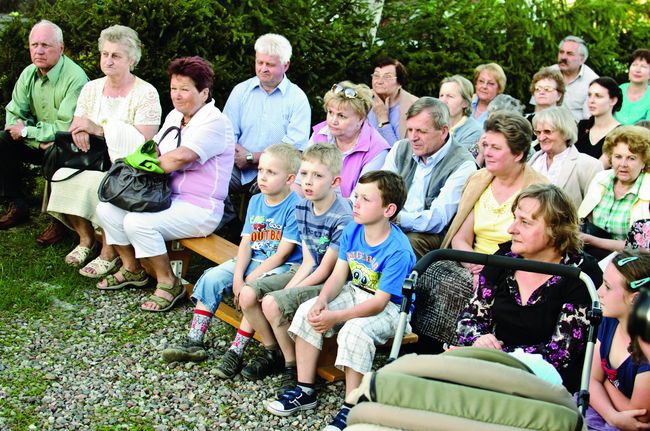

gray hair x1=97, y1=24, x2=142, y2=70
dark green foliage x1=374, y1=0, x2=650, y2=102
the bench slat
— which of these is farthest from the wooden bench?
dark green foliage x1=374, y1=0, x2=650, y2=102

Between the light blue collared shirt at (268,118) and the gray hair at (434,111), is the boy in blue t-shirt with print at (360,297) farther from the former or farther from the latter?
the light blue collared shirt at (268,118)

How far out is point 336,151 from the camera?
5.70 meters

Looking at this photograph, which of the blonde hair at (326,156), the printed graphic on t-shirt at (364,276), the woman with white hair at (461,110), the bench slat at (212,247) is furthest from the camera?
A: the woman with white hair at (461,110)

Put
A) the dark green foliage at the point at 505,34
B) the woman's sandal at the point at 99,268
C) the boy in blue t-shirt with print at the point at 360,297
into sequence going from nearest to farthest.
Result: the boy in blue t-shirt with print at the point at 360,297 → the woman's sandal at the point at 99,268 → the dark green foliage at the point at 505,34

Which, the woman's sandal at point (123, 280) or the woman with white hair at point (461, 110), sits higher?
the woman with white hair at point (461, 110)

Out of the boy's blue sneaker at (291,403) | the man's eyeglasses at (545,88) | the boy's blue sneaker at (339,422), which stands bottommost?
the boy's blue sneaker at (291,403)

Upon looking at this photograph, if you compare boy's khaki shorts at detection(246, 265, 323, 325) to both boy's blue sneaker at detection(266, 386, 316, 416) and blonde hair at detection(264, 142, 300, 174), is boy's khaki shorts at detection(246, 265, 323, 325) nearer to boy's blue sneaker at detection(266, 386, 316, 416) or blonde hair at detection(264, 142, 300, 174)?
boy's blue sneaker at detection(266, 386, 316, 416)

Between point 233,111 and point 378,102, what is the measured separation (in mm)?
1273

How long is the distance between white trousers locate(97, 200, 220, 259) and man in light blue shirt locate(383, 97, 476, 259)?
5.25 feet

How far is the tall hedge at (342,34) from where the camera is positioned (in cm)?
803

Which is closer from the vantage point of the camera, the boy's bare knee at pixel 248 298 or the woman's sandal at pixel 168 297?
the boy's bare knee at pixel 248 298

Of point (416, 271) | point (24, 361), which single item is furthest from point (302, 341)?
point (24, 361)

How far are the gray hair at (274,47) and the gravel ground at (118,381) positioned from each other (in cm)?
224

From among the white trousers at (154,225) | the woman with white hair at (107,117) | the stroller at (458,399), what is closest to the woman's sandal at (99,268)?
the woman with white hair at (107,117)
